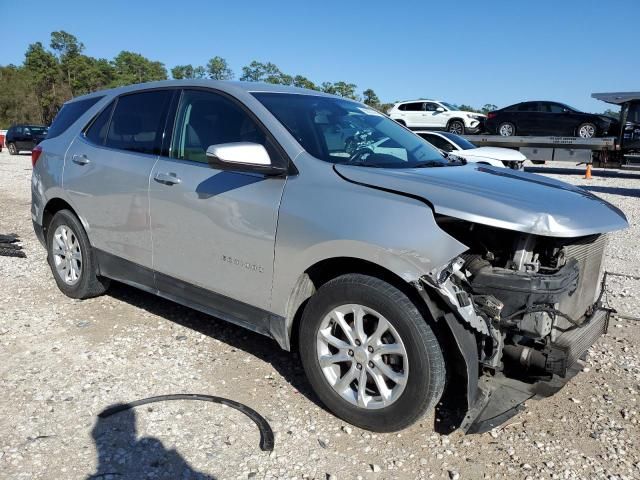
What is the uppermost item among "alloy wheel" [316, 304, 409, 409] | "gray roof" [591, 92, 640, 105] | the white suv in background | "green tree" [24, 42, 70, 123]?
"green tree" [24, 42, 70, 123]

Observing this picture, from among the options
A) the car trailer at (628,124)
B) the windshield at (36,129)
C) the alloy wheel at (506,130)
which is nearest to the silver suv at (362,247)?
the car trailer at (628,124)

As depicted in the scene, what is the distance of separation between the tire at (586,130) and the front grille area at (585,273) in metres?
18.6

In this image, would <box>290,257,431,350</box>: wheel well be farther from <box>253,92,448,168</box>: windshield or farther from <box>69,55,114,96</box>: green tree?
<box>69,55,114,96</box>: green tree

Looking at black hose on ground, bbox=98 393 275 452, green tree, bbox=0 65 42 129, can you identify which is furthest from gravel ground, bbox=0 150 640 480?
green tree, bbox=0 65 42 129

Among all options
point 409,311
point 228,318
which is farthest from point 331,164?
point 228,318

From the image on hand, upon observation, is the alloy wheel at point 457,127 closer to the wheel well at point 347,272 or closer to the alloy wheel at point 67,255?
the alloy wheel at point 67,255

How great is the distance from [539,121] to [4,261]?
19.2 metres

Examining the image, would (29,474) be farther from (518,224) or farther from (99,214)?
(518,224)

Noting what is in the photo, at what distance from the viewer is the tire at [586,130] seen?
19.9 meters

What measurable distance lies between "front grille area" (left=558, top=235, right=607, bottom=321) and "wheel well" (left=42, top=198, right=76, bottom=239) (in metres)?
4.09

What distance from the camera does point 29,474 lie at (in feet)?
8.65

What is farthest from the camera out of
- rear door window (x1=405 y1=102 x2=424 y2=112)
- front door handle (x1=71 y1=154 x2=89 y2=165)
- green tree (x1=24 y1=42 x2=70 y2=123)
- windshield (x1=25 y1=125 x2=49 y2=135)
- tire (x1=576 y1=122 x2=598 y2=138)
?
green tree (x1=24 y1=42 x2=70 y2=123)

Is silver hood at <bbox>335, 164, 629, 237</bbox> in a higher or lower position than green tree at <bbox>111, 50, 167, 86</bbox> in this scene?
lower

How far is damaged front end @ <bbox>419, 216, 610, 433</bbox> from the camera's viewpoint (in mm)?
2727
